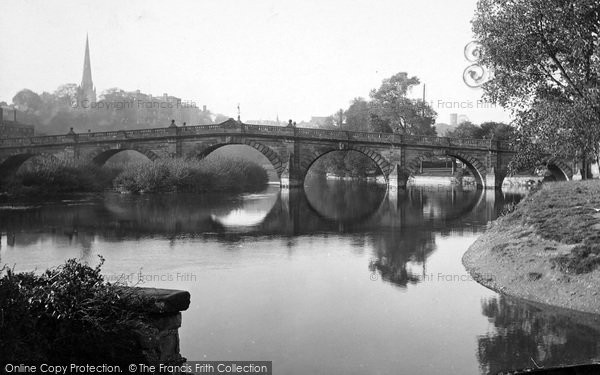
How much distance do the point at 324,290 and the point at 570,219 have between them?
612 cm

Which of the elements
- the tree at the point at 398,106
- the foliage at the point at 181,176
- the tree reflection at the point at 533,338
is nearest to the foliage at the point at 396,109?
the tree at the point at 398,106

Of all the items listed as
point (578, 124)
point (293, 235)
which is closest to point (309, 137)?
point (293, 235)

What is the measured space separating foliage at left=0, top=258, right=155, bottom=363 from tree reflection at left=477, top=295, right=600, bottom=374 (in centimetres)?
430

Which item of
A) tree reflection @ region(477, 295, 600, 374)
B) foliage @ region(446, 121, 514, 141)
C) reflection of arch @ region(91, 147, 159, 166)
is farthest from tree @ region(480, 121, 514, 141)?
tree reflection @ region(477, 295, 600, 374)

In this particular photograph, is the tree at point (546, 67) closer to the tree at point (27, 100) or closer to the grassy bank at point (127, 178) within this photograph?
the grassy bank at point (127, 178)

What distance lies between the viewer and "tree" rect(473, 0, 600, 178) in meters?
13.7

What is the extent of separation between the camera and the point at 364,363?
21.8 ft

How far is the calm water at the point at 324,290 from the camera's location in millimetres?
6980

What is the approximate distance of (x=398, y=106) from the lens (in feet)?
201

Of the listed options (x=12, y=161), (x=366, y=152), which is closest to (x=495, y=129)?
(x=366, y=152)

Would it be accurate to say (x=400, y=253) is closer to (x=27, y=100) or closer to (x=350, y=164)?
(x=350, y=164)

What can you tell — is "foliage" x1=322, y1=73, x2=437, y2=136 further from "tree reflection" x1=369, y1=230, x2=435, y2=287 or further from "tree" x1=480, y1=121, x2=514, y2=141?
"tree reflection" x1=369, y1=230, x2=435, y2=287

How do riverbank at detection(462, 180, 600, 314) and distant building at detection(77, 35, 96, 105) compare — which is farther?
distant building at detection(77, 35, 96, 105)

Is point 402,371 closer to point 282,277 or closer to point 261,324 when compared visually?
point 261,324
